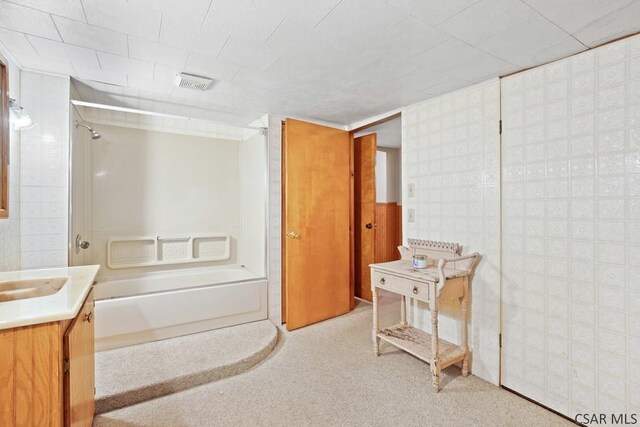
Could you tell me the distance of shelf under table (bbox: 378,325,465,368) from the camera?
2.15 metres

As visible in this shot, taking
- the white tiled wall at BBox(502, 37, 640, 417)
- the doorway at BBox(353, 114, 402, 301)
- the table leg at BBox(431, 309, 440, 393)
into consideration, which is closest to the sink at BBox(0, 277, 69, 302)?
the table leg at BBox(431, 309, 440, 393)

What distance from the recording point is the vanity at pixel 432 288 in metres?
2.05

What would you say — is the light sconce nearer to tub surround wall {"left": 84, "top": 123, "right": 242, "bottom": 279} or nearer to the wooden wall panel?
tub surround wall {"left": 84, "top": 123, "right": 242, "bottom": 279}

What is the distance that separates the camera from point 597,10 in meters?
1.39

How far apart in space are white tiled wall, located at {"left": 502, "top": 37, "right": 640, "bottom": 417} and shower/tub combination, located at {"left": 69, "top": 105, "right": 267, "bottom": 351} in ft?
7.16

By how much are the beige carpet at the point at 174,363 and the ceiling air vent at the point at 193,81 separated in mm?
2071

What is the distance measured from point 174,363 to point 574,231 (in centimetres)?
280

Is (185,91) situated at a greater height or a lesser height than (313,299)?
greater

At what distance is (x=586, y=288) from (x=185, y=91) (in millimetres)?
3082

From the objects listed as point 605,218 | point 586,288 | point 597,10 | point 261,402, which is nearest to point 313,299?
point 261,402

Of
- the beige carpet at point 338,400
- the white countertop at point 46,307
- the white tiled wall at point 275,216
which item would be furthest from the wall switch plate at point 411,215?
the white countertop at point 46,307

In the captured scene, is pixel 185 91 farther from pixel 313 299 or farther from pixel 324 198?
pixel 313 299

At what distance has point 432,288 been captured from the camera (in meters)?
2.03

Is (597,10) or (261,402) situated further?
(261,402)
